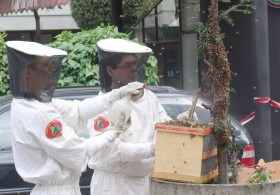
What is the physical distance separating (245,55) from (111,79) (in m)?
6.41

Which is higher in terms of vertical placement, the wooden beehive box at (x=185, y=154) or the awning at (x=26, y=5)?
the awning at (x=26, y=5)

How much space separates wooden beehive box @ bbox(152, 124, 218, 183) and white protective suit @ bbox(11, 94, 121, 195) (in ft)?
1.72

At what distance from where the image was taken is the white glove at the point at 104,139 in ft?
13.4

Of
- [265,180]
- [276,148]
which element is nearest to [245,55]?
[276,148]

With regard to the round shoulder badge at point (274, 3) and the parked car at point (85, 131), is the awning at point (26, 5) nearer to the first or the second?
the parked car at point (85, 131)

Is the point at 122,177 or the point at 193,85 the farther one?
the point at 193,85

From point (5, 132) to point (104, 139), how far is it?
→ 213cm

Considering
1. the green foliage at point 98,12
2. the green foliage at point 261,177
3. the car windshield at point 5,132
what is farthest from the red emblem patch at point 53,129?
the green foliage at point 98,12

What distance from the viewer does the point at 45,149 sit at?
154 inches

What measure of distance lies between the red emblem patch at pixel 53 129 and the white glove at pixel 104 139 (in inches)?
9.9

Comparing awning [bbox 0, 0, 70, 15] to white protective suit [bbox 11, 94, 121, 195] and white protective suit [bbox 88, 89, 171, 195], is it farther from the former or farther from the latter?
white protective suit [bbox 11, 94, 121, 195]

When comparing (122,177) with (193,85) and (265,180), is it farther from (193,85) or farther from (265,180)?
(193,85)

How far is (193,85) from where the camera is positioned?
12.3 metres

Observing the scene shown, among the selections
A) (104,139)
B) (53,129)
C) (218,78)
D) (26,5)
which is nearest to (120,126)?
(104,139)
